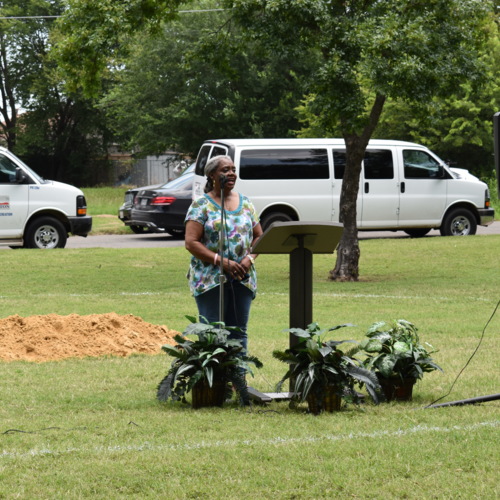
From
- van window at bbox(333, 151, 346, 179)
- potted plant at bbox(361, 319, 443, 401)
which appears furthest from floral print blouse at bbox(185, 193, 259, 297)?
van window at bbox(333, 151, 346, 179)

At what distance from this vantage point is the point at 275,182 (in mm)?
23172

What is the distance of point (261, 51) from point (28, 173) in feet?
24.2

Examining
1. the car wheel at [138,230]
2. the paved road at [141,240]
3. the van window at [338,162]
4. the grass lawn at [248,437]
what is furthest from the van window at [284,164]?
the grass lawn at [248,437]

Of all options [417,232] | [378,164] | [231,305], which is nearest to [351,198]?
[378,164]

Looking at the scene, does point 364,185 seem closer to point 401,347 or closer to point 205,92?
point 401,347

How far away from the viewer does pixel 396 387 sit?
7.33 m

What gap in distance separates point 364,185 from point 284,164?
2036 millimetres

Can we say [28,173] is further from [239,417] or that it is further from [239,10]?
[239,417]

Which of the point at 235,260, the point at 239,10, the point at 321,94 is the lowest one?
the point at 235,260

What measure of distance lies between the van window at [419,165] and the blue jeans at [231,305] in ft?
56.8

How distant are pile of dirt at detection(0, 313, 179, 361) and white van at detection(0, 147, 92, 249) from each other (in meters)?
11.6

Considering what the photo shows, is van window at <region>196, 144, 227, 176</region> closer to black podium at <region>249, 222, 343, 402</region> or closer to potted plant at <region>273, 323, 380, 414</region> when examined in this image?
black podium at <region>249, 222, 343, 402</region>

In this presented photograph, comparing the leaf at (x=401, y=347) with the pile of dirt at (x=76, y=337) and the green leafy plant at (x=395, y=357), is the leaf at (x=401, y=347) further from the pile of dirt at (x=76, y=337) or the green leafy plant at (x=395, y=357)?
the pile of dirt at (x=76, y=337)

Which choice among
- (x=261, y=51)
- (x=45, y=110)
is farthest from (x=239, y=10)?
(x=45, y=110)
